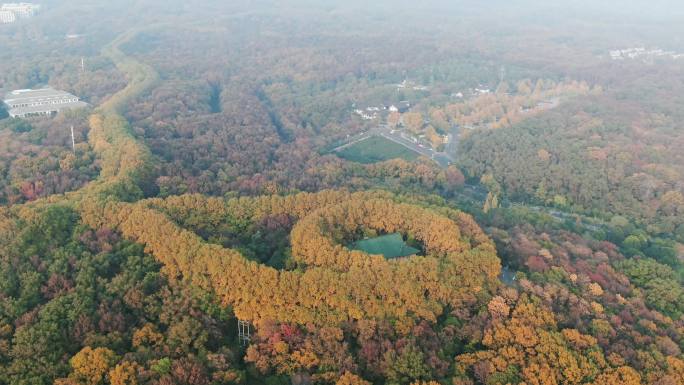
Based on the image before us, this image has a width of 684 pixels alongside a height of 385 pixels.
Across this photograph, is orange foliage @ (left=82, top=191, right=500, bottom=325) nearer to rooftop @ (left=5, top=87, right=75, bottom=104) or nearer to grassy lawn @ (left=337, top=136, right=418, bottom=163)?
grassy lawn @ (left=337, top=136, right=418, bottom=163)

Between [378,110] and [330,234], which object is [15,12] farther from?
[330,234]

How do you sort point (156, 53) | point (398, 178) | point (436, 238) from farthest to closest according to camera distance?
point (156, 53), point (398, 178), point (436, 238)

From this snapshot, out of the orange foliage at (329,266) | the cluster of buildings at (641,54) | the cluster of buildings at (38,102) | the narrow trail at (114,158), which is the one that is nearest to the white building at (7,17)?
the cluster of buildings at (38,102)

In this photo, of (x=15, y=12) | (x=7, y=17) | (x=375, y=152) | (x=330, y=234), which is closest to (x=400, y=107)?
(x=375, y=152)

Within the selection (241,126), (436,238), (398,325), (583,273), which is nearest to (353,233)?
(436,238)

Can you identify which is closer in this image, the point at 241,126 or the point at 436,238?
the point at 436,238

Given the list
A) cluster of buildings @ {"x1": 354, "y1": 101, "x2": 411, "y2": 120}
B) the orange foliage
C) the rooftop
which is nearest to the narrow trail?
the orange foliage

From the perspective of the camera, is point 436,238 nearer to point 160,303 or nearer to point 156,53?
point 160,303
